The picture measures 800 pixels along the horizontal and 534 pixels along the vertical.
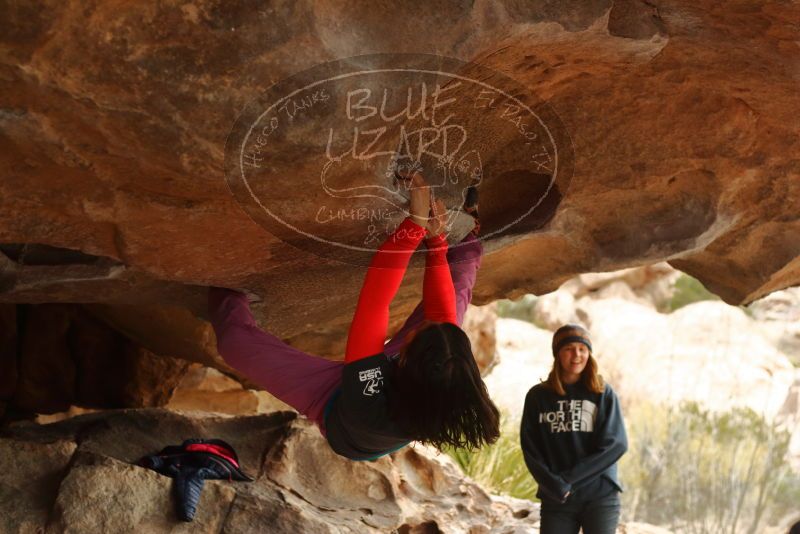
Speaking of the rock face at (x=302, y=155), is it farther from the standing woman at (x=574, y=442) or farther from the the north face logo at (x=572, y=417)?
the the north face logo at (x=572, y=417)

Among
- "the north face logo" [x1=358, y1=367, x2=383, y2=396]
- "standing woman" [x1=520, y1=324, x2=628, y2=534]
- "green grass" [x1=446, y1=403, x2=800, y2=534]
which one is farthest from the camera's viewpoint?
"green grass" [x1=446, y1=403, x2=800, y2=534]

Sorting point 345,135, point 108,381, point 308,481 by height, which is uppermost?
point 345,135

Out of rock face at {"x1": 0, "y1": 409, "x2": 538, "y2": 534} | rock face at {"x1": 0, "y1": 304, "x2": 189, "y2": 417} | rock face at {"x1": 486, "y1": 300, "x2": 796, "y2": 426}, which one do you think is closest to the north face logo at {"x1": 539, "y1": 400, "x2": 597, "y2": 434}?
rock face at {"x1": 0, "y1": 409, "x2": 538, "y2": 534}

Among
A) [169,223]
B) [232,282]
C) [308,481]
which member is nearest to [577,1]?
[169,223]

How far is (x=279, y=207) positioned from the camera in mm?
2564

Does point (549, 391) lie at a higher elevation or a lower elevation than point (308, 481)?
higher

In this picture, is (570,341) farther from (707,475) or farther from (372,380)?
(707,475)

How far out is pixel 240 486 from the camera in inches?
136

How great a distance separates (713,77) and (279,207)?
1459 mm

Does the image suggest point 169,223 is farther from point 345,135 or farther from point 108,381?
point 108,381

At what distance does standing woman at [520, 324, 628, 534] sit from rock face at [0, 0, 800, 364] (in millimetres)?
495

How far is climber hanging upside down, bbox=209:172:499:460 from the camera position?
241cm

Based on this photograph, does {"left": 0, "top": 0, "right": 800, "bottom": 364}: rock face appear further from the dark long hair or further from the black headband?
the dark long hair

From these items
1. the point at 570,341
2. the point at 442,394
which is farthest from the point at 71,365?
the point at 442,394
